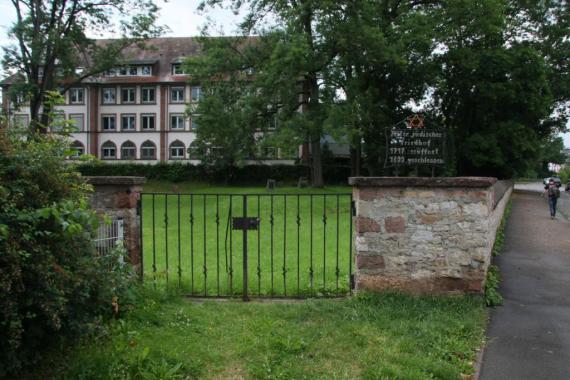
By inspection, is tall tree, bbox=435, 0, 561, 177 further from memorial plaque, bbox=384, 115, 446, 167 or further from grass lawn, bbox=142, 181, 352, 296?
memorial plaque, bbox=384, 115, 446, 167

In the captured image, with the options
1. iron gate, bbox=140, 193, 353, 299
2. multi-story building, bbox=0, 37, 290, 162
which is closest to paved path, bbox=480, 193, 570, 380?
iron gate, bbox=140, 193, 353, 299

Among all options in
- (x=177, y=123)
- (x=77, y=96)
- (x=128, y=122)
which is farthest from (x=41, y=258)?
(x=77, y=96)

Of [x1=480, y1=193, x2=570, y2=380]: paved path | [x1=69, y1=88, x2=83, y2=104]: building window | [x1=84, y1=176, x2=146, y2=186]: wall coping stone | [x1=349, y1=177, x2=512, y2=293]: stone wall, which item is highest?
[x1=69, y1=88, x2=83, y2=104]: building window

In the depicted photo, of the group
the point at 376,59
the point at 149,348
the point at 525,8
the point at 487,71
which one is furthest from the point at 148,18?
the point at 149,348

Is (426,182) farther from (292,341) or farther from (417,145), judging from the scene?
(292,341)

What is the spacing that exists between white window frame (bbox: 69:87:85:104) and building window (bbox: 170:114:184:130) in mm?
9370

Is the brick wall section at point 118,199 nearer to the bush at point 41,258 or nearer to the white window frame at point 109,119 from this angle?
the bush at point 41,258

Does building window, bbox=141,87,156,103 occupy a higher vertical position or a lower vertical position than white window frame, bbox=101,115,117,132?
higher

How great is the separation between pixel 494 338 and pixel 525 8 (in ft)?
114

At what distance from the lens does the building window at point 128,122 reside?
172 ft

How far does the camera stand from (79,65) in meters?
29.6

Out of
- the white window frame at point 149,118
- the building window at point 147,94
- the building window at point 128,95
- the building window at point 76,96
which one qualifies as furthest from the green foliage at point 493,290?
the building window at point 76,96

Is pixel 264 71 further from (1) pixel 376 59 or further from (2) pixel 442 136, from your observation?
(2) pixel 442 136

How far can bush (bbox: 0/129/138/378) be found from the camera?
310cm
